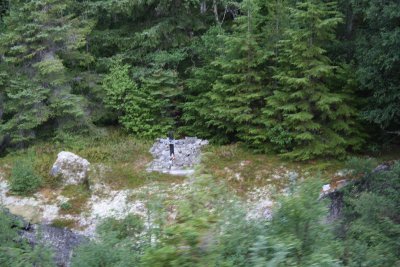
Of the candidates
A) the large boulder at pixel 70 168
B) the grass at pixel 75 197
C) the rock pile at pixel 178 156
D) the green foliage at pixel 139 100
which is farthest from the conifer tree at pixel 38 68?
the grass at pixel 75 197

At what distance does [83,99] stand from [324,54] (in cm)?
845

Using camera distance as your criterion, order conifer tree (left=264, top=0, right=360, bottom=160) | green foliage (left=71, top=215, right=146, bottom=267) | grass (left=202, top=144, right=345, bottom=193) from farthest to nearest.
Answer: conifer tree (left=264, top=0, right=360, bottom=160)
grass (left=202, top=144, right=345, bottom=193)
green foliage (left=71, top=215, right=146, bottom=267)

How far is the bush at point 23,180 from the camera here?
13.5 meters

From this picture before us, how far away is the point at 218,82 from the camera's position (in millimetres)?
15234

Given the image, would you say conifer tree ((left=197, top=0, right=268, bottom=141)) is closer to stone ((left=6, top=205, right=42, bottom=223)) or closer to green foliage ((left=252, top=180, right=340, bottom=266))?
stone ((left=6, top=205, right=42, bottom=223))

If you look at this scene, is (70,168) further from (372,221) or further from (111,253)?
(111,253)

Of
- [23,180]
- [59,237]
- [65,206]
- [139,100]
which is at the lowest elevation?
[59,237]

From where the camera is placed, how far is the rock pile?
1452 cm

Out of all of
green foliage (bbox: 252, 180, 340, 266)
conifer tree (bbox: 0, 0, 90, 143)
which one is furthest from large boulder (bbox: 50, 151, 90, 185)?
green foliage (bbox: 252, 180, 340, 266)

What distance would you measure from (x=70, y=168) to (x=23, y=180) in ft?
4.61

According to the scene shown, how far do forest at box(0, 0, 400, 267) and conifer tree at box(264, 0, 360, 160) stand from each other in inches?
1.6

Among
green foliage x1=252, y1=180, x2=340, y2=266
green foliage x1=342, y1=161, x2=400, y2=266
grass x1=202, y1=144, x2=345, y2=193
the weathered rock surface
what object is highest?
green foliage x1=252, y1=180, x2=340, y2=266

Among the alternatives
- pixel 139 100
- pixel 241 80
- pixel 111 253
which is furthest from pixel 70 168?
pixel 111 253

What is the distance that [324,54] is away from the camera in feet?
48.7
